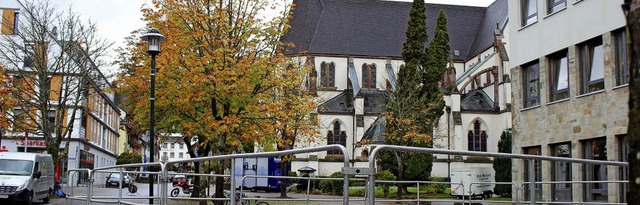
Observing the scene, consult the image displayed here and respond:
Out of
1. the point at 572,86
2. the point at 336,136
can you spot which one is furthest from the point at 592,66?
the point at 336,136

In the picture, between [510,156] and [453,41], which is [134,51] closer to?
[510,156]

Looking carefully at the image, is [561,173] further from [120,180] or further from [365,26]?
[365,26]

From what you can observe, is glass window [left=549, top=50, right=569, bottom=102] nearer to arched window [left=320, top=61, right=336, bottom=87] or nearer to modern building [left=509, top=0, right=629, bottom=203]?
modern building [left=509, top=0, right=629, bottom=203]

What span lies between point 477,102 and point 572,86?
42782 mm

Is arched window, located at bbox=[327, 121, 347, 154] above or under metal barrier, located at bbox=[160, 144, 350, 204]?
above

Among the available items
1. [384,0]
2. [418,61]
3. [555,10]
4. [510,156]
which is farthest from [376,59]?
[510,156]

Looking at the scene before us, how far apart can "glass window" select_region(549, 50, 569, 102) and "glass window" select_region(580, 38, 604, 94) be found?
2.59 feet

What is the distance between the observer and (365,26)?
7219cm

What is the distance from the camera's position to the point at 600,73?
20.5 meters

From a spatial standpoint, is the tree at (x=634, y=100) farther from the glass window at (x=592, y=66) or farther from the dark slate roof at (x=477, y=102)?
the dark slate roof at (x=477, y=102)

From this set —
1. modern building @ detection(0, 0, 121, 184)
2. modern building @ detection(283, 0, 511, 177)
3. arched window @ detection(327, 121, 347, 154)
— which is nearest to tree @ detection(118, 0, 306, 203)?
modern building @ detection(0, 0, 121, 184)

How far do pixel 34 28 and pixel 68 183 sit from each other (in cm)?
2209

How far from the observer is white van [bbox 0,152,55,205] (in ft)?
70.7

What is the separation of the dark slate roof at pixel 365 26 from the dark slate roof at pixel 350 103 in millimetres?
4068
